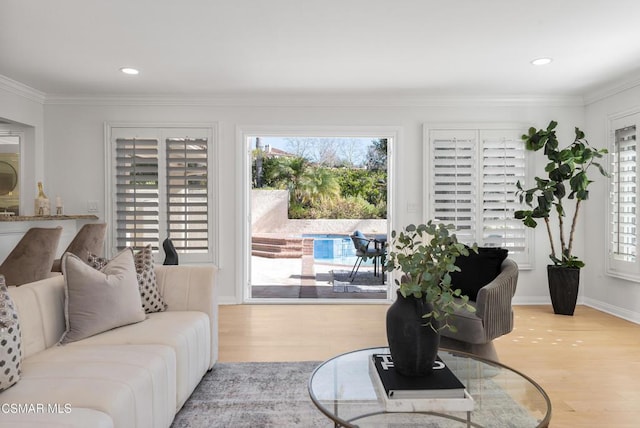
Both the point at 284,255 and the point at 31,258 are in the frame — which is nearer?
the point at 31,258

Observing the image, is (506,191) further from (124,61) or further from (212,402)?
(124,61)

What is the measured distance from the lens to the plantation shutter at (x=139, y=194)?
4.89m

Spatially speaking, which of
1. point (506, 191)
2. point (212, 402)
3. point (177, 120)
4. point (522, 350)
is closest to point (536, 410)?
point (212, 402)

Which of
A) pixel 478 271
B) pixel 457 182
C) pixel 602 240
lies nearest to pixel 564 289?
pixel 602 240

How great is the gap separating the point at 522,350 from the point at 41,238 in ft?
13.0

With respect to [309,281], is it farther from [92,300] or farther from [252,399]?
[92,300]

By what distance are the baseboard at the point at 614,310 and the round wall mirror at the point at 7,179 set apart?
6.97 meters

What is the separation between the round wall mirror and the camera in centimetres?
477

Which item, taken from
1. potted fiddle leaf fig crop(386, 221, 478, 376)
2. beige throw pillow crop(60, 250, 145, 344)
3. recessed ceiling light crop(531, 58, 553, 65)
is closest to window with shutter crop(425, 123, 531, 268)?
recessed ceiling light crop(531, 58, 553, 65)

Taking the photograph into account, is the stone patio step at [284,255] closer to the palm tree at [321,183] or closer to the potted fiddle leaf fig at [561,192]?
the palm tree at [321,183]

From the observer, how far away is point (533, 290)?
499cm

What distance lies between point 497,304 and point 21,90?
5224 millimetres

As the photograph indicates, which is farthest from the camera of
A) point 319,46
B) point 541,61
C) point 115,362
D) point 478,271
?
point 541,61

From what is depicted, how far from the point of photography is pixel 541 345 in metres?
3.51
